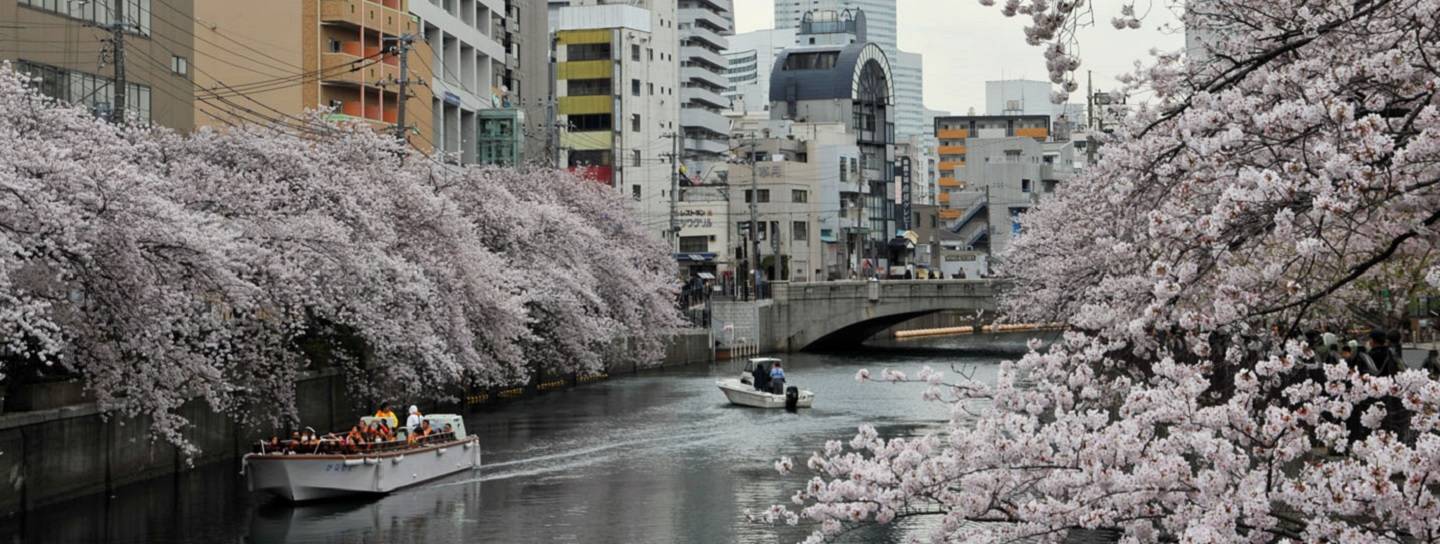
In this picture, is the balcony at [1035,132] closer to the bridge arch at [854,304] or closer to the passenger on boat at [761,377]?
the bridge arch at [854,304]

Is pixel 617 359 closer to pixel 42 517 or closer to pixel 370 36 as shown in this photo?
pixel 370 36

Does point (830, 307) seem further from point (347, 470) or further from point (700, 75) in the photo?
point (347, 470)

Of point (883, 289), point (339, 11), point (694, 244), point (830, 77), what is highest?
point (830, 77)

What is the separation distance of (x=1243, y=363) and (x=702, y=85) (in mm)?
122516

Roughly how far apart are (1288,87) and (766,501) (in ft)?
71.8

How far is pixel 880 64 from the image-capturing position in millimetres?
153500

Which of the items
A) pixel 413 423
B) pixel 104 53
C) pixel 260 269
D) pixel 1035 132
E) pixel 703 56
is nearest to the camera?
pixel 260 269

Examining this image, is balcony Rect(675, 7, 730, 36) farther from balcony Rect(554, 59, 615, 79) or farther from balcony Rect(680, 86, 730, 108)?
balcony Rect(554, 59, 615, 79)

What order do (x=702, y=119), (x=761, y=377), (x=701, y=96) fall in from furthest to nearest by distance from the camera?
(x=701, y=96) → (x=702, y=119) → (x=761, y=377)

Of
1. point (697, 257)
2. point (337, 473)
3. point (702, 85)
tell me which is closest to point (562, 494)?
point (337, 473)

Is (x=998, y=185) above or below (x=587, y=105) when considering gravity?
below

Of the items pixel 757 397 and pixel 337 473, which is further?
pixel 757 397

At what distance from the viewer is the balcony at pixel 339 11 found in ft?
209

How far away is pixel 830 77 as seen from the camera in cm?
14875
